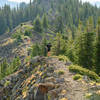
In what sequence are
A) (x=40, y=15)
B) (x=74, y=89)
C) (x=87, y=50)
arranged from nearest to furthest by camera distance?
(x=74, y=89)
(x=87, y=50)
(x=40, y=15)

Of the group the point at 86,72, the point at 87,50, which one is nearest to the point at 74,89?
the point at 86,72

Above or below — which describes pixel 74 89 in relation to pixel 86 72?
below


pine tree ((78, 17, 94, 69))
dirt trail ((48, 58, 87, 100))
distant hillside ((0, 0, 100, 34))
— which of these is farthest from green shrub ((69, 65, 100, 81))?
distant hillside ((0, 0, 100, 34))

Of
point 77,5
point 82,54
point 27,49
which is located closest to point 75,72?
point 82,54

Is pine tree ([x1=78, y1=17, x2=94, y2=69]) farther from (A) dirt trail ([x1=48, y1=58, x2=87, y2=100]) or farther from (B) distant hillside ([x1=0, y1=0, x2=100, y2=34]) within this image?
(B) distant hillside ([x1=0, y1=0, x2=100, y2=34])

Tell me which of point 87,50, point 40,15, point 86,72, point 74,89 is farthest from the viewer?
point 40,15

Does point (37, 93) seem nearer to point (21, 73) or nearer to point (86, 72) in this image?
point (86, 72)

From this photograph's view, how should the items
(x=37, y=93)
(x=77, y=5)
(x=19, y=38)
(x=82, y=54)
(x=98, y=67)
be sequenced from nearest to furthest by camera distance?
(x=37, y=93)
(x=98, y=67)
(x=82, y=54)
(x=19, y=38)
(x=77, y=5)

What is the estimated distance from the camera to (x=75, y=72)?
722 inches

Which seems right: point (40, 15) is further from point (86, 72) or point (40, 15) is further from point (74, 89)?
point (74, 89)

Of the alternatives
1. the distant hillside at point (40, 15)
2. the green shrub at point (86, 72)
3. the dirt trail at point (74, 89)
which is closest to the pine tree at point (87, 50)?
the green shrub at point (86, 72)

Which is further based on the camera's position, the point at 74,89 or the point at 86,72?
the point at 86,72

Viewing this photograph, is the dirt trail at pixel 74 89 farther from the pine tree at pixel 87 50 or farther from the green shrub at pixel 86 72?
the pine tree at pixel 87 50

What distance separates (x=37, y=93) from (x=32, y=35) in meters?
93.7
